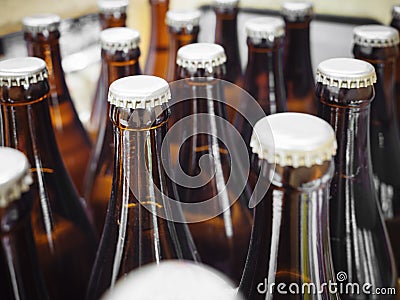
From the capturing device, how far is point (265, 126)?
0.31 m

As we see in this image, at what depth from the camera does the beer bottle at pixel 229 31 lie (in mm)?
659

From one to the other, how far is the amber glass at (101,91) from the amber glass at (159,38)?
96 mm

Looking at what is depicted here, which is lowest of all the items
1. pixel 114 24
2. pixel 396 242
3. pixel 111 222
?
pixel 396 242

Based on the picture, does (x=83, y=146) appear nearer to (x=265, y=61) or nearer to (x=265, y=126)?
(x=265, y=61)

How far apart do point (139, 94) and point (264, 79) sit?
26 centimetres

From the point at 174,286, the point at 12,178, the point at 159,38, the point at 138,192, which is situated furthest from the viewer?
the point at 159,38

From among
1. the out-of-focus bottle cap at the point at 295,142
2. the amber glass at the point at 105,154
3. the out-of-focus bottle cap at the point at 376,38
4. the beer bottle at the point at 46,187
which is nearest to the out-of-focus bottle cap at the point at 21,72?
the beer bottle at the point at 46,187

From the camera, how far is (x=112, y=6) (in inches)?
26.5

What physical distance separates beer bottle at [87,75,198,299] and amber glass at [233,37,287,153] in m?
0.19

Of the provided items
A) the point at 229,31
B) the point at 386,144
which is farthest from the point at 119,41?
the point at 386,144

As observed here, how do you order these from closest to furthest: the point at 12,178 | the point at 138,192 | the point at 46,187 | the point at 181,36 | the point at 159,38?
the point at 12,178 → the point at 138,192 → the point at 46,187 → the point at 181,36 → the point at 159,38

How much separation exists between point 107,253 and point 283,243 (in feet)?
0.60

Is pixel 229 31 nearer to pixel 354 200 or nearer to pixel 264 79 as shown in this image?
pixel 264 79

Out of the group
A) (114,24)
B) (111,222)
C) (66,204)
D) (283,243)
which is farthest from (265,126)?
(114,24)
